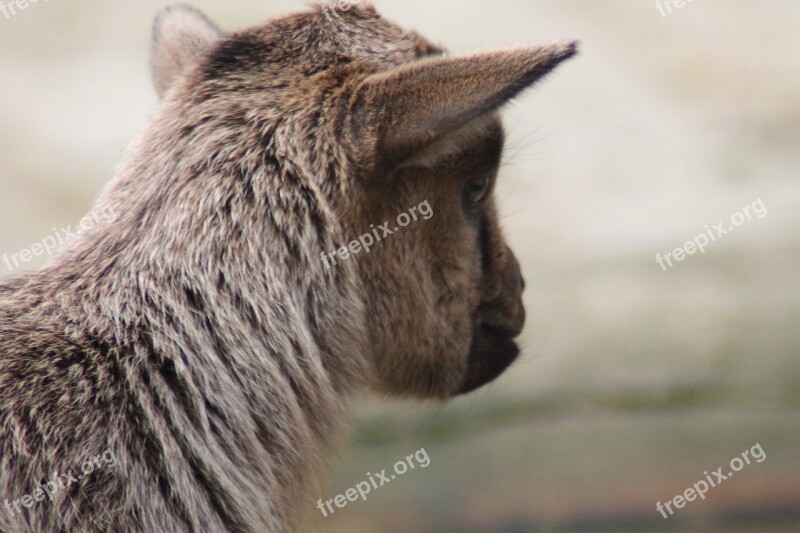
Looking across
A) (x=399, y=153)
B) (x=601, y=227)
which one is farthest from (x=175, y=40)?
(x=601, y=227)

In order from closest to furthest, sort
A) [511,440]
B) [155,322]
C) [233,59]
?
[155,322]
[233,59]
[511,440]

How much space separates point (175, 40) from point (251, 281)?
1.08m

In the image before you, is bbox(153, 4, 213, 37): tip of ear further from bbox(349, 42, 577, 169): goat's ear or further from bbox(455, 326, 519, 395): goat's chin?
bbox(455, 326, 519, 395): goat's chin

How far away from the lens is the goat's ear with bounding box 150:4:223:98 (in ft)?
10.0

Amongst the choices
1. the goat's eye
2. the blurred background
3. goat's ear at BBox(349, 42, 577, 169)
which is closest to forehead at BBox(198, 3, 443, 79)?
goat's ear at BBox(349, 42, 577, 169)

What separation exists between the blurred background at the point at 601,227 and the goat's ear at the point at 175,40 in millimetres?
2912

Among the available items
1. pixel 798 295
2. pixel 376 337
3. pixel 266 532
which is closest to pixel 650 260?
pixel 798 295

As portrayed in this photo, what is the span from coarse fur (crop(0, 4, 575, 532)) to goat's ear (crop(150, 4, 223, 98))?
32 centimetres

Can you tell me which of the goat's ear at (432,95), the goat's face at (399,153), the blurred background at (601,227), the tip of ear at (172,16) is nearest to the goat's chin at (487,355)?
the goat's face at (399,153)

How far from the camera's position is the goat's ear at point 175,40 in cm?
305

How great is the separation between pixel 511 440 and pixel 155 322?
12.8ft

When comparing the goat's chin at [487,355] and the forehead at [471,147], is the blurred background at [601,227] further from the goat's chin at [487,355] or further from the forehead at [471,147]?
the forehead at [471,147]

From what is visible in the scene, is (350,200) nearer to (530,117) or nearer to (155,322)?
(155,322)

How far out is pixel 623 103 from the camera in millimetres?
6070
